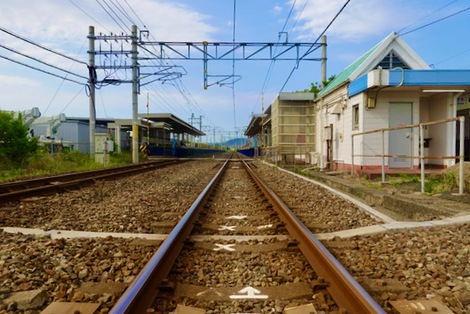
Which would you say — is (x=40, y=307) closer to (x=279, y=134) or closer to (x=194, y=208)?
(x=194, y=208)

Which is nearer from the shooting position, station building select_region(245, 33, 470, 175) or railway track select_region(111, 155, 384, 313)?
railway track select_region(111, 155, 384, 313)

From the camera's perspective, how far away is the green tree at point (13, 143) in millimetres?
16234

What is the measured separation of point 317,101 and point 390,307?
58.9ft

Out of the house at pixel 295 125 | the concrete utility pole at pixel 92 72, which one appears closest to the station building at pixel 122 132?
the concrete utility pole at pixel 92 72

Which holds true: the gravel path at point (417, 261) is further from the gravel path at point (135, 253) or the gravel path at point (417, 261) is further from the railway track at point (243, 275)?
the railway track at point (243, 275)

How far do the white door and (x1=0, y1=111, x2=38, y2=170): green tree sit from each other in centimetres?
1585

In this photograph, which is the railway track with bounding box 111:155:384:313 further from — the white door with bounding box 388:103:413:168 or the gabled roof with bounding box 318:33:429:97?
the gabled roof with bounding box 318:33:429:97

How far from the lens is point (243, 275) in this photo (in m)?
3.50

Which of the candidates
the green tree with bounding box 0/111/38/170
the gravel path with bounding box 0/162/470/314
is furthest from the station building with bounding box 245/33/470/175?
the green tree with bounding box 0/111/38/170

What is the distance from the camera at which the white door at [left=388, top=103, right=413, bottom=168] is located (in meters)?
12.7

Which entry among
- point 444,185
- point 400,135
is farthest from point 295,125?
point 444,185

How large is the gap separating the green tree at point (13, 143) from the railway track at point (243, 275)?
14.6m

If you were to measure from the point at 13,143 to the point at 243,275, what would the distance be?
16.6 meters

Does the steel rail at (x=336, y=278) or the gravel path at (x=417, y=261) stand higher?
the steel rail at (x=336, y=278)
